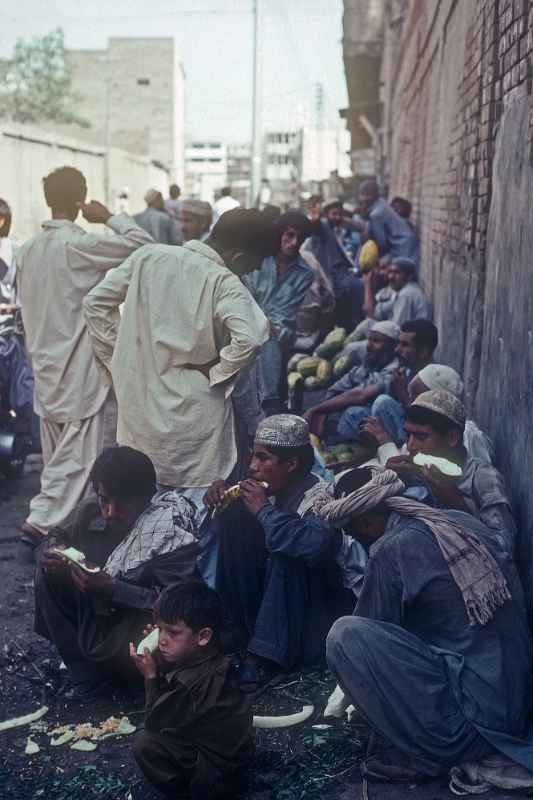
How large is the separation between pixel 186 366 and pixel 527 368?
5.30 feet

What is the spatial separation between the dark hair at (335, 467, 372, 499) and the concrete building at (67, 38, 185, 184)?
50.4 metres

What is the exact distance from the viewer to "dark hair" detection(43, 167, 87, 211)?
20.1 feet

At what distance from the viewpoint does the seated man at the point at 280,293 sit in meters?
7.50

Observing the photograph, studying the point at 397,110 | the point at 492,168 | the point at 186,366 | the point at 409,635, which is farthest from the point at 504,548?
the point at 397,110

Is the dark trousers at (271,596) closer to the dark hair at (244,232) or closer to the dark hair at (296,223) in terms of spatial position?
the dark hair at (244,232)

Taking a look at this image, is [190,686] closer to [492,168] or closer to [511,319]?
[511,319]

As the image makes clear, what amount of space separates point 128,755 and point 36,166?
19.4 meters

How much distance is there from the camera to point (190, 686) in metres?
3.53

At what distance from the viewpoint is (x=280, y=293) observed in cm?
774

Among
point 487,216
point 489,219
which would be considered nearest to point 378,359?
point 487,216

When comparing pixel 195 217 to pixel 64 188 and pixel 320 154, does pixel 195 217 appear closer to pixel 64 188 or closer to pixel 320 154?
pixel 64 188

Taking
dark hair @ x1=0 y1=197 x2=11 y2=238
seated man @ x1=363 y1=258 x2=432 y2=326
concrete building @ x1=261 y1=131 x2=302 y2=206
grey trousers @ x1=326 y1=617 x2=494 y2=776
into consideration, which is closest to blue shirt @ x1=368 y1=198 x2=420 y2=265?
seated man @ x1=363 y1=258 x2=432 y2=326

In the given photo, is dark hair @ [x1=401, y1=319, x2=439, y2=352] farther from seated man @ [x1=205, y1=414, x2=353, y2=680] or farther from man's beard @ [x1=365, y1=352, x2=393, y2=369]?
seated man @ [x1=205, y1=414, x2=353, y2=680]

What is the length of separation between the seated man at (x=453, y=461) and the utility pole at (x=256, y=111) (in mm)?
26188
